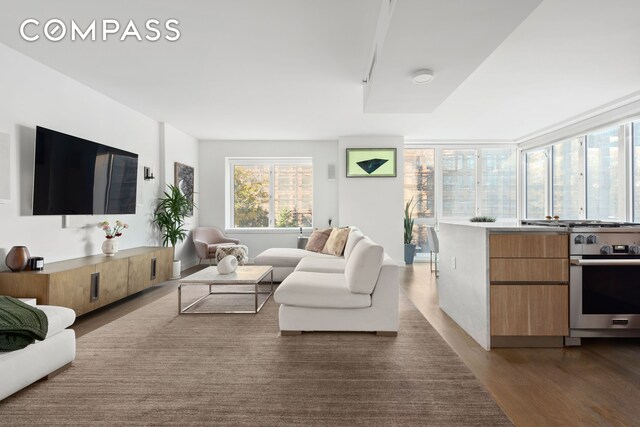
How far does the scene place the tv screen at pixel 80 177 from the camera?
10.7 feet

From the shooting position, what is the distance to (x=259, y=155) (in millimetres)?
6980

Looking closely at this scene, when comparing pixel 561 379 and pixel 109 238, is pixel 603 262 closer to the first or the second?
pixel 561 379

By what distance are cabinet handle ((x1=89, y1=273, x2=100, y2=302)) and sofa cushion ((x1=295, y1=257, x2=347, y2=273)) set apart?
1.98 meters

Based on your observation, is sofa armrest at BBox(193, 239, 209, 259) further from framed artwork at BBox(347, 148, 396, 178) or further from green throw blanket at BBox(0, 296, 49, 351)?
green throw blanket at BBox(0, 296, 49, 351)

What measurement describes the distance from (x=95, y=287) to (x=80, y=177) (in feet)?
3.91

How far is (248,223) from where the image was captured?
7.11 m

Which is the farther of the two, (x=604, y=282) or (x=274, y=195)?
(x=274, y=195)

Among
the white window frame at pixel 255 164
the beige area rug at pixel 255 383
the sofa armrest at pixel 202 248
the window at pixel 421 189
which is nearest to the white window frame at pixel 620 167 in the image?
the window at pixel 421 189

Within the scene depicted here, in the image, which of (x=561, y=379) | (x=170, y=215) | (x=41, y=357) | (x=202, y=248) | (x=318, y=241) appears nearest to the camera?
(x=41, y=357)

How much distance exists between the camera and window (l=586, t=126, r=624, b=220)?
468 cm

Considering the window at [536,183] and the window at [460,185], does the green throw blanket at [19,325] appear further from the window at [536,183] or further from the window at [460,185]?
the window at [536,183]

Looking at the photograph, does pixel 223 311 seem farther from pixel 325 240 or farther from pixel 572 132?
pixel 572 132

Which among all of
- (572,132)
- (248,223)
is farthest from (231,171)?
(572,132)

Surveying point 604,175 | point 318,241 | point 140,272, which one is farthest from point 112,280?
point 604,175
